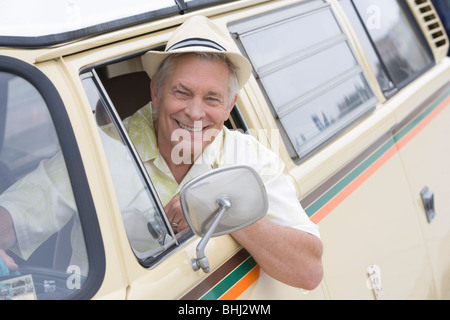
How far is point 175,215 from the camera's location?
1901mm

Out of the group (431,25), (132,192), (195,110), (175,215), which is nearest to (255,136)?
(195,110)

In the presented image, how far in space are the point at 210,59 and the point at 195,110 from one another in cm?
18

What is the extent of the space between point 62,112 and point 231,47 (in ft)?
2.43

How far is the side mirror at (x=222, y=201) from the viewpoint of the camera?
153 centimetres

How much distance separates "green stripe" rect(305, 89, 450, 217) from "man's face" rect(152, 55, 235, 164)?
1.78ft

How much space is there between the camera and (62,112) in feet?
5.42

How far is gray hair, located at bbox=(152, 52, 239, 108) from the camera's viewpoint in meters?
2.08

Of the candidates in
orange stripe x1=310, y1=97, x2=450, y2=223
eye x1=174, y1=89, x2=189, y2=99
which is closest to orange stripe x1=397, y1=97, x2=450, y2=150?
orange stripe x1=310, y1=97, x2=450, y2=223

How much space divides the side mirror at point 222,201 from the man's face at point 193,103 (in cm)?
56

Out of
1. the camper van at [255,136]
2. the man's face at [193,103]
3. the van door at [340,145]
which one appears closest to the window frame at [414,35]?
the camper van at [255,136]

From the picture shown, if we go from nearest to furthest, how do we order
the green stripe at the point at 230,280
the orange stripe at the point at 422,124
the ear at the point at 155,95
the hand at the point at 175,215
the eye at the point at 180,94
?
the green stripe at the point at 230,280
the hand at the point at 175,215
the eye at the point at 180,94
the ear at the point at 155,95
the orange stripe at the point at 422,124

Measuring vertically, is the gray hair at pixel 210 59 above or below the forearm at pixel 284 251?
above

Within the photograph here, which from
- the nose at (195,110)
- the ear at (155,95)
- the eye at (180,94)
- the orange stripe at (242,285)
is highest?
the ear at (155,95)

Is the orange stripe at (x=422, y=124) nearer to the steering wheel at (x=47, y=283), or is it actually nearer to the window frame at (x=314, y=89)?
the window frame at (x=314, y=89)
